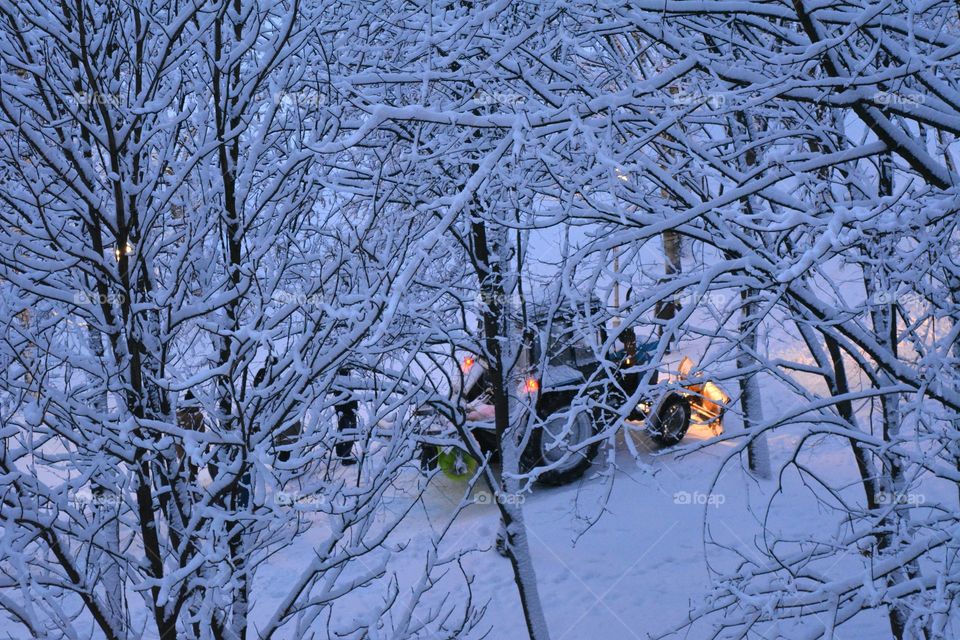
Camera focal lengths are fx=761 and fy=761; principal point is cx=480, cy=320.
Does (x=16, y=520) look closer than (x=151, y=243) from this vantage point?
Yes

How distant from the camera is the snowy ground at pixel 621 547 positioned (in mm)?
7559

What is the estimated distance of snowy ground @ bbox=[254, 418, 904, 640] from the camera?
24.8ft

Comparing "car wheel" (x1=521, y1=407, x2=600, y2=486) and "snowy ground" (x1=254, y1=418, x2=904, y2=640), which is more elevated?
"car wheel" (x1=521, y1=407, x2=600, y2=486)

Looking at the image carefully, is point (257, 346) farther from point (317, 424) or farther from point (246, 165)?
point (246, 165)

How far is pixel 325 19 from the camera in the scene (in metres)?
5.94

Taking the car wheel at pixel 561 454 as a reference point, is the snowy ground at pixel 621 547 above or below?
below

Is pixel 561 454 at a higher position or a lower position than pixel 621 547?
higher

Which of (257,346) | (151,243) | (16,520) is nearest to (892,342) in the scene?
(257,346)

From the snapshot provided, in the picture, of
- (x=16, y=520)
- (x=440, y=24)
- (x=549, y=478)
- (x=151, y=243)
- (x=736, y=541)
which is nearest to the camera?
(x=16, y=520)

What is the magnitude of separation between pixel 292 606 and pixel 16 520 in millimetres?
1529

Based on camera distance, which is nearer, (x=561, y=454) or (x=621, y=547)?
(x=621, y=547)

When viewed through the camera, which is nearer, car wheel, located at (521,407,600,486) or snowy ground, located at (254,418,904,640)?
snowy ground, located at (254,418,904,640)

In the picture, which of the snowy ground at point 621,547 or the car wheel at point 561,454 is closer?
the snowy ground at point 621,547

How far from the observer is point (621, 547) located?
28.5 ft
